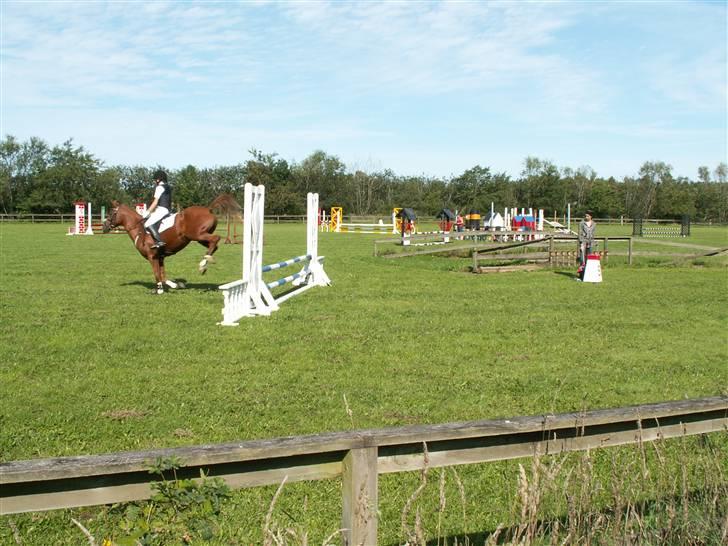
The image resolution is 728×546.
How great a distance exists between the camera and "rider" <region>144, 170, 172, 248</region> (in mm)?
14844

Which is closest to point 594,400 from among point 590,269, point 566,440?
point 566,440

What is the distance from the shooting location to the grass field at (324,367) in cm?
505

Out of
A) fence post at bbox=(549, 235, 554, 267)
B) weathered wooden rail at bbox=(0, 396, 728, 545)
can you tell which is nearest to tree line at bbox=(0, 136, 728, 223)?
fence post at bbox=(549, 235, 554, 267)

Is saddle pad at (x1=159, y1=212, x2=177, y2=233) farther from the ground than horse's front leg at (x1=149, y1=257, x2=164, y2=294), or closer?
farther from the ground

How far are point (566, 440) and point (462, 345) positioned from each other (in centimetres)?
649

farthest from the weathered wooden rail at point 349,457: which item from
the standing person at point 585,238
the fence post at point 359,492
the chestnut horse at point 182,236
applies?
the standing person at point 585,238

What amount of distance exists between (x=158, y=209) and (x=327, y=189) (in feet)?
257

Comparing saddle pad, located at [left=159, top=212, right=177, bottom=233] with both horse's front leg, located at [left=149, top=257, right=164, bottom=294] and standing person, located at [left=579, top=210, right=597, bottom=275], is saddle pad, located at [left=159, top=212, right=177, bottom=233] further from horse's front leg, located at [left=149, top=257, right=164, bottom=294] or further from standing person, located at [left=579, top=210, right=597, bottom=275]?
standing person, located at [left=579, top=210, right=597, bottom=275]

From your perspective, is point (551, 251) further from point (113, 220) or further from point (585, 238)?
point (113, 220)

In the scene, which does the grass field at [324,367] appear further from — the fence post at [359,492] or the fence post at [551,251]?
the fence post at [551,251]

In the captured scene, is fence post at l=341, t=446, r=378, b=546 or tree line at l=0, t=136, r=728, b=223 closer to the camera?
fence post at l=341, t=446, r=378, b=546

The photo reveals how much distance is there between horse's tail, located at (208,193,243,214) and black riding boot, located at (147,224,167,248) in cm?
119

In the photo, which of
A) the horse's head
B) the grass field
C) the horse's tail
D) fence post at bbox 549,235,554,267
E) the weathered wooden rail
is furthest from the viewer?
fence post at bbox 549,235,554,267

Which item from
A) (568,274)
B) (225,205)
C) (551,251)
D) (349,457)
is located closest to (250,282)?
(225,205)
